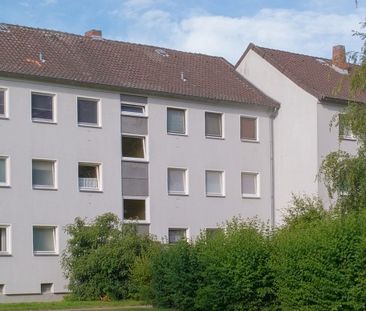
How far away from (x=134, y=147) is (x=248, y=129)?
7.00m

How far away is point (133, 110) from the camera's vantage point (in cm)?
4034

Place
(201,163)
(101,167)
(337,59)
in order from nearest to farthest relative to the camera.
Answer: (101,167) < (201,163) < (337,59)

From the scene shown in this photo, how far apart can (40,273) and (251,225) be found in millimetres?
10481

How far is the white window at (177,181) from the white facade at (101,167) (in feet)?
0.70

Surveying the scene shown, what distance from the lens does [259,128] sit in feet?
147

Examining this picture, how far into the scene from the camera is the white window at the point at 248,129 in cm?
4406

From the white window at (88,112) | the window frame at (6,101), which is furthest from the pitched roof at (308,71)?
the window frame at (6,101)

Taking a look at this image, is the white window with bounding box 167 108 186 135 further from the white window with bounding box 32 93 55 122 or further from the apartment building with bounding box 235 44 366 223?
the white window with bounding box 32 93 55 122

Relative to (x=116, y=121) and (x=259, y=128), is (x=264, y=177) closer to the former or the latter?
(x=259, y=128)

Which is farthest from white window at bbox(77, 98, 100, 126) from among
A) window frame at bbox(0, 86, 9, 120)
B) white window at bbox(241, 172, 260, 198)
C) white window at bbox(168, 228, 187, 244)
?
white window at bbox(241, 172, 260, 198)

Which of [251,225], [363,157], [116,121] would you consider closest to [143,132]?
[116,121]

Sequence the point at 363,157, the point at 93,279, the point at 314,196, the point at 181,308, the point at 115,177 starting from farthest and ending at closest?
the point at 314,196, the point at 115,177, the point at 93,279, the point at 181,308, the point at 363,157

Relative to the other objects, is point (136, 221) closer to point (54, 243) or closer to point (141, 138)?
point (141, 138)

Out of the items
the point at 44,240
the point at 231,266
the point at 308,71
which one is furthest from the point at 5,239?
the point at 308,71
